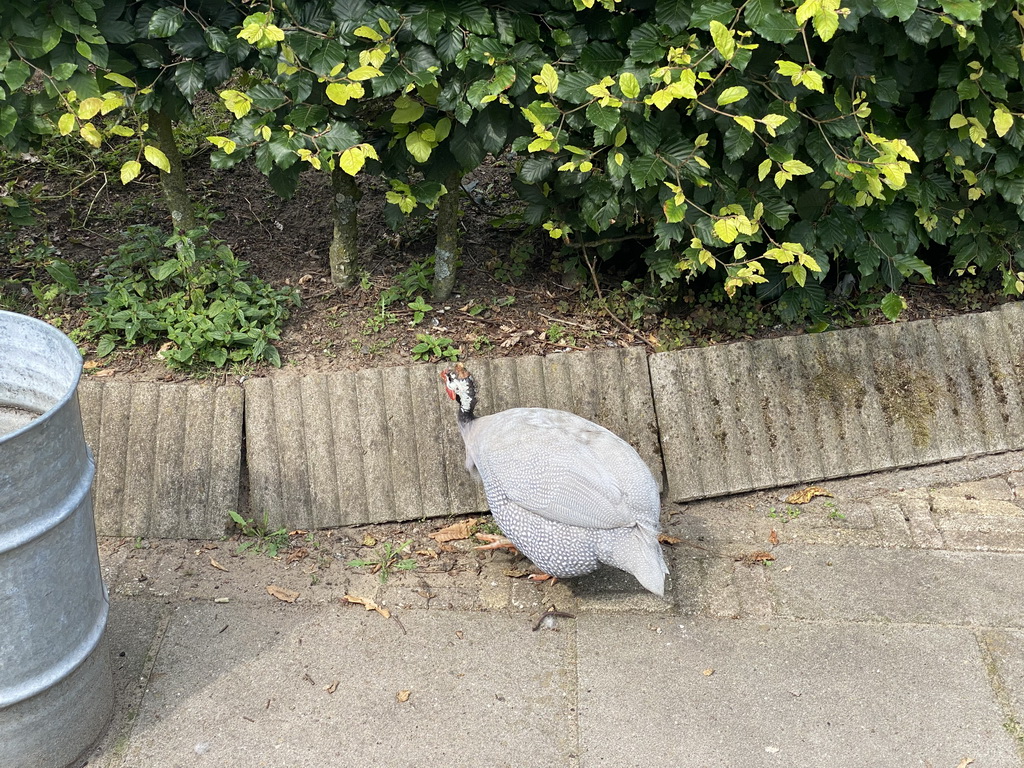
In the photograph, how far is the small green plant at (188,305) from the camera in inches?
166

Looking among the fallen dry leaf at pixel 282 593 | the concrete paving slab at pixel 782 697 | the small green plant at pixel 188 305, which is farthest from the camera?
the small green plant at pixel 188 305

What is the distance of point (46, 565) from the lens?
268 cm

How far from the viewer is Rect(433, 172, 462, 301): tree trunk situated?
4438mm

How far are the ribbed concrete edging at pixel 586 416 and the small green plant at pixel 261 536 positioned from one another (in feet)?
0.15

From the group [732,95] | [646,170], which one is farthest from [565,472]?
[732,95]

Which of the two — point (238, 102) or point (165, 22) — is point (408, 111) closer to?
point (238, 102)

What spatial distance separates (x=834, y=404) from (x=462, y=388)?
1729 mm

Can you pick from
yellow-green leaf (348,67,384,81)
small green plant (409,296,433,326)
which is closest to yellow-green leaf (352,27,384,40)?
yellow-green leaf (348,67,384,81)

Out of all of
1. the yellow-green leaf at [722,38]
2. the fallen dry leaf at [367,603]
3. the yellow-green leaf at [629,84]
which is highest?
the yellow-green leaf at [722,38]

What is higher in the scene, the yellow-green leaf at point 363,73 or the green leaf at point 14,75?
the yellow-green leaf at point 363,73

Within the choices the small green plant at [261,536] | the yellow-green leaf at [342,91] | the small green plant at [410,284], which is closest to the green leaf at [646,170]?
the yellow-green leaf at [342,91]

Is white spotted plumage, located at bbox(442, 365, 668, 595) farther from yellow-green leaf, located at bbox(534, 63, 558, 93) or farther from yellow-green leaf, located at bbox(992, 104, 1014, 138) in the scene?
yellow-green leaf, located at bbox(992, 104, 1014, 138)

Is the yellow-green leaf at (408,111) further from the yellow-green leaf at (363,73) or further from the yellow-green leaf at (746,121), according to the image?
the yellow-green leaf at (746,121)

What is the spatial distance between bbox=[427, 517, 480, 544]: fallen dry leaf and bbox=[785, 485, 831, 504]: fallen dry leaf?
1.39 meters
